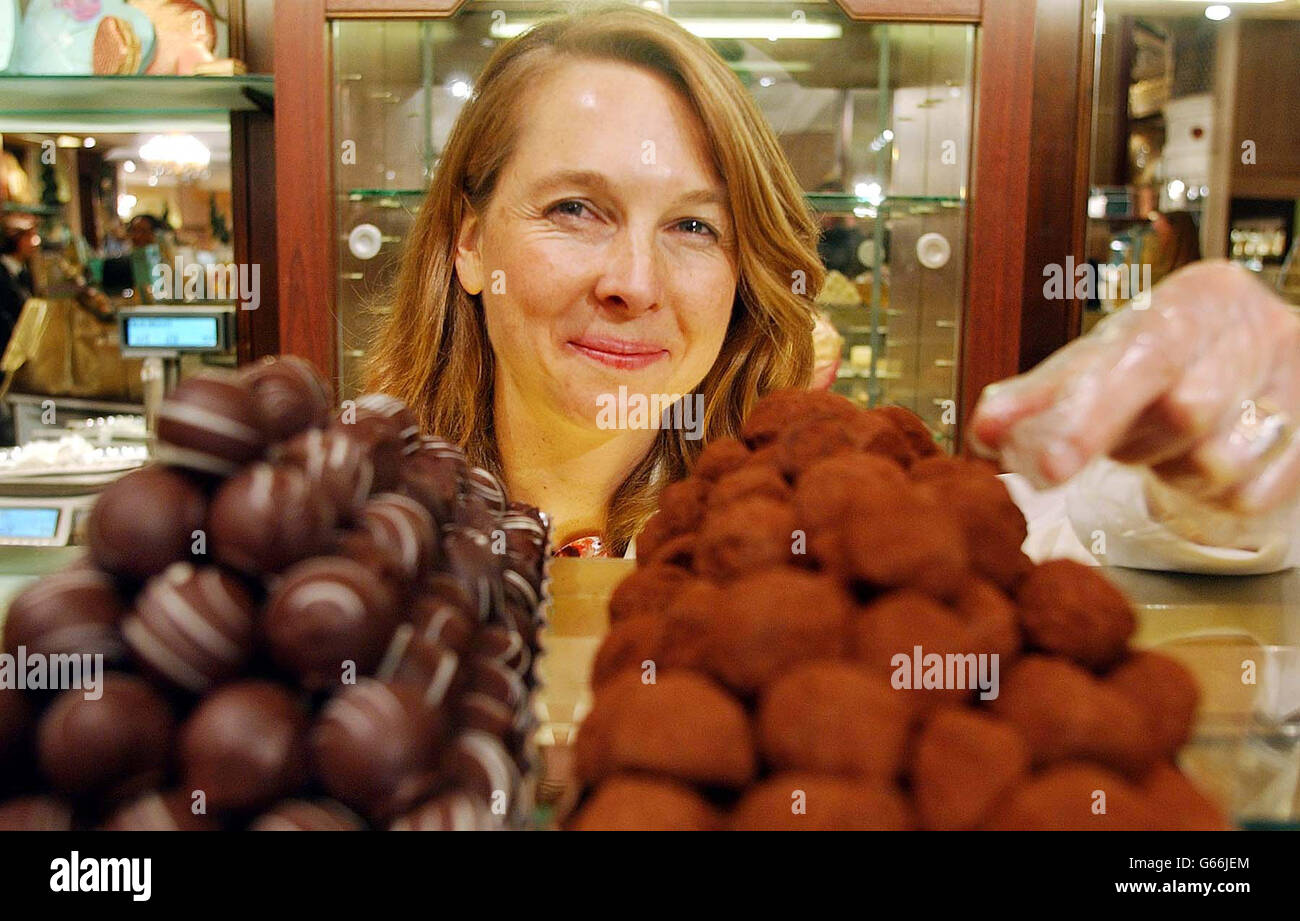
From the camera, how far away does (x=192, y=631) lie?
1.51 ft

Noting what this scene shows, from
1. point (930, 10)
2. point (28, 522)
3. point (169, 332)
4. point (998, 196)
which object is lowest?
point (28, 522)

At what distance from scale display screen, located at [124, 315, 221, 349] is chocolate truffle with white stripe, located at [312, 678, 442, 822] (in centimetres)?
213

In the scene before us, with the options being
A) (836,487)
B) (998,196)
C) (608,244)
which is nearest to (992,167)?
(998,196)

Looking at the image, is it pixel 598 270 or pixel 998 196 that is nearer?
pixel 598 270

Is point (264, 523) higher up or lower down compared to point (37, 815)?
higher up

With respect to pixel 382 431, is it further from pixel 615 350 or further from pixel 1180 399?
pixel 615 350

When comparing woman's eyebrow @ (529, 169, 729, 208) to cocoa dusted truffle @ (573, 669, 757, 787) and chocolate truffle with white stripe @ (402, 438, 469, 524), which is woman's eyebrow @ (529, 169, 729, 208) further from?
cocoa dusted truffle @ (573, 669, 757, 787)

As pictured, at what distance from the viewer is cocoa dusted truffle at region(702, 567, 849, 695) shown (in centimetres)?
44

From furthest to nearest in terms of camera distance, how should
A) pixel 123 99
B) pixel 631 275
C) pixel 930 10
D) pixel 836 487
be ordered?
pixel 123 99 < pixel 930 10 < pixel 631 275 < pixel 836 487

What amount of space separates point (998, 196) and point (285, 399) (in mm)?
1893

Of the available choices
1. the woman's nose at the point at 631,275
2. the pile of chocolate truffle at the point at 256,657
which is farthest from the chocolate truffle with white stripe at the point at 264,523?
the woman's nose at the point at 631,275

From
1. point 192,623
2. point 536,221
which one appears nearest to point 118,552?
point 192,623
